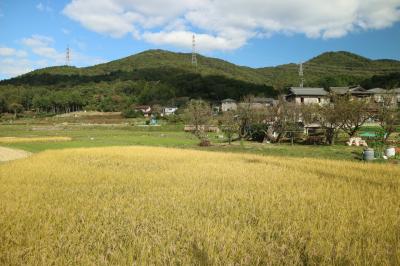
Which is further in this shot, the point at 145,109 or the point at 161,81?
the point at 161,81

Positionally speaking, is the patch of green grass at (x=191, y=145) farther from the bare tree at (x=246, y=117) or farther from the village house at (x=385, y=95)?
the village house at (x=385, y=95)

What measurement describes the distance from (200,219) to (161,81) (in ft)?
400

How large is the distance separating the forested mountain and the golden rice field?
7376cm

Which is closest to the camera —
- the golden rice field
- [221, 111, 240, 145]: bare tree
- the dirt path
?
the golden rice field

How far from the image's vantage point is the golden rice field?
5312 millimetres

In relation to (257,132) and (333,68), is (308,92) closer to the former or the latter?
(257,132)

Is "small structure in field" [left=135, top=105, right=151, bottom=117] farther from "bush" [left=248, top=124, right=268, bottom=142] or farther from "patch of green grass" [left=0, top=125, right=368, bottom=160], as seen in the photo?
"bush" [left=248, top=124, right=268, bottom=142]

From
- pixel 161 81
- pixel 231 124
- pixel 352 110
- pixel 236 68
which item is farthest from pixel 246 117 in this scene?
pixel 236 68

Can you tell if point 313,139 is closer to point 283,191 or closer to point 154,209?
point 283,191

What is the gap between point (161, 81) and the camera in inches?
4978

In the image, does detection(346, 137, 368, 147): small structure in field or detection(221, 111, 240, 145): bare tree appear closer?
detection(346, 137, 368, 147): small structure in field

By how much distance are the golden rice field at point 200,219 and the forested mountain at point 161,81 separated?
73763 millimetres

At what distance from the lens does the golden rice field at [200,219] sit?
531cm

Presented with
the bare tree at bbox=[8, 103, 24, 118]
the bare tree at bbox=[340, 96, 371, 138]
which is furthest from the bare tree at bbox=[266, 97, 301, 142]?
the bare tree at bbox=[8, 103, 24, 118]
